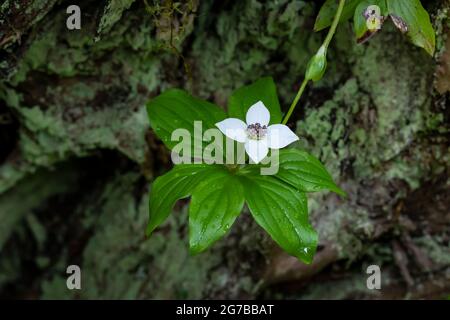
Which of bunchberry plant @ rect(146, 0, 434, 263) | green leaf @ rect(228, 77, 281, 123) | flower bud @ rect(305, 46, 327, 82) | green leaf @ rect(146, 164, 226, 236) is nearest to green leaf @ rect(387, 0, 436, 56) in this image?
bunchberry plant @ rect(146, 0, 434, 263)

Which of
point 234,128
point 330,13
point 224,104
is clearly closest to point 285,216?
point 234,128

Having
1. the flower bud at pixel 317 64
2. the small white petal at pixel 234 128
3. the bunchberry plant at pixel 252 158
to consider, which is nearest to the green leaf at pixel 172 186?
the bunchberry plant at pixel 252 158

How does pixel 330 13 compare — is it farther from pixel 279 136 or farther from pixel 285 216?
pixel 285 216

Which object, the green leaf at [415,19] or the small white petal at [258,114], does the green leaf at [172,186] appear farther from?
the green leaf at [415,19]
